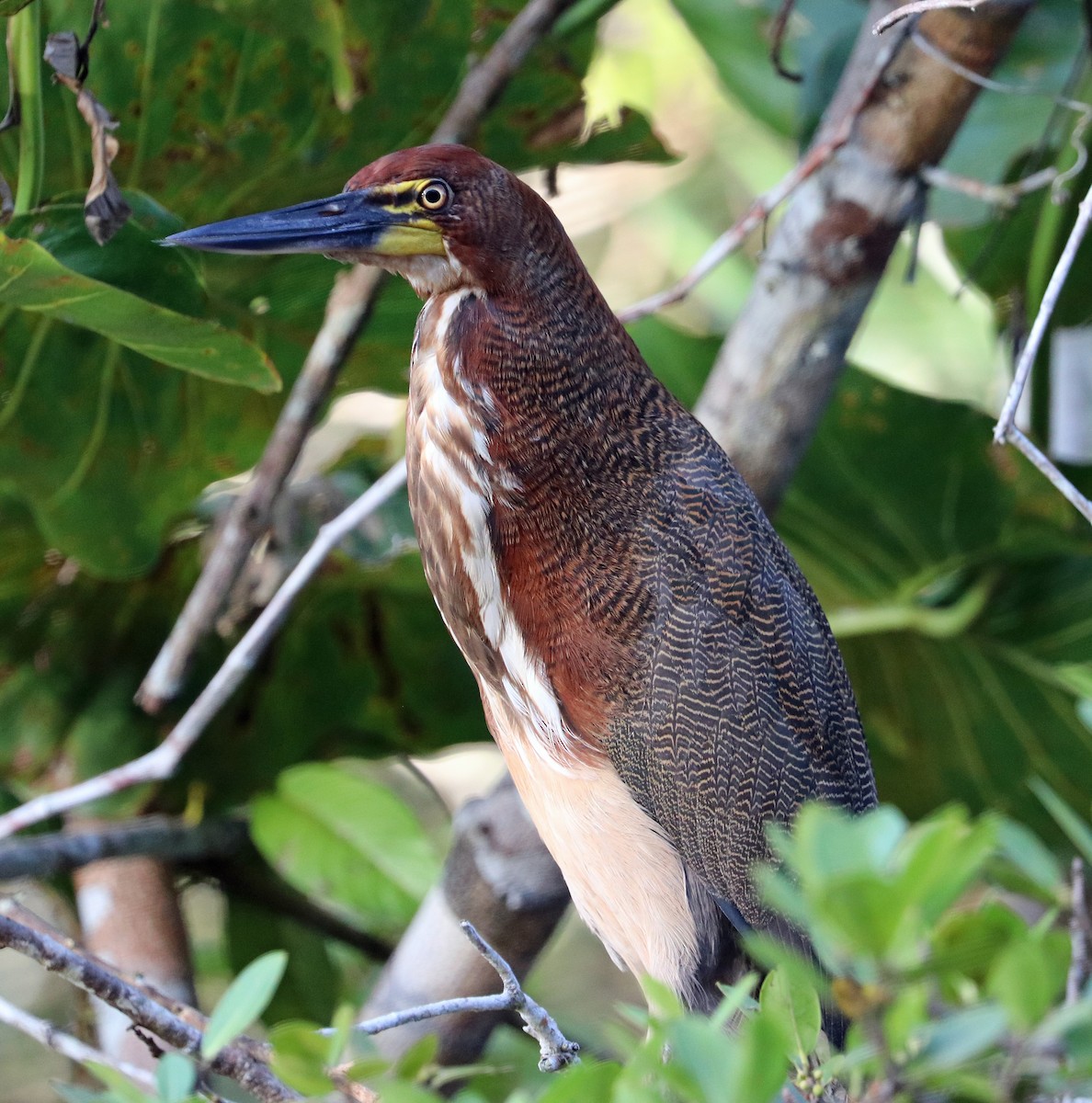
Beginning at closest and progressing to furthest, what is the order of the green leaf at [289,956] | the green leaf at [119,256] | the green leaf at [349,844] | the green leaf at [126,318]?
1. the green leaf at [126,318]
2. the green leaf at [119,256]
3. the green leaf at [349,844]
4. the green leaf at [289,956]

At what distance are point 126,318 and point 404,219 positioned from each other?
0.77 feet

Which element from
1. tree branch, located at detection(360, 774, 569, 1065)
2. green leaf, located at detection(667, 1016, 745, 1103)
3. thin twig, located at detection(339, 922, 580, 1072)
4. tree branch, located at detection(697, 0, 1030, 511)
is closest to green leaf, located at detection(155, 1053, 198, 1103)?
thin twig, located at detection(339, 922, 580, 1072)

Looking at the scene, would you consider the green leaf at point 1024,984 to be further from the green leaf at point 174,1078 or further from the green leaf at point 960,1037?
the green leaf at point 174,1078

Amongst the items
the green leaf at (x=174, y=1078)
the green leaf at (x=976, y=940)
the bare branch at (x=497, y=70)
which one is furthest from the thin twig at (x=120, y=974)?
the bare branch at (x=497, y=70)

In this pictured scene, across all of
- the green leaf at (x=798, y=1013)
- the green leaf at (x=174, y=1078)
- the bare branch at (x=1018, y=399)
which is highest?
the bare branch at (x=1018, y=399)

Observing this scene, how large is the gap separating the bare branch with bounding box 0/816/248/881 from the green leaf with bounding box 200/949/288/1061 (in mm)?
953

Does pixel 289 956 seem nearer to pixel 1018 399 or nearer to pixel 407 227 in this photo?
pixel 407 227

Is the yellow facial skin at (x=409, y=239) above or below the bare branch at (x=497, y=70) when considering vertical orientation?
below

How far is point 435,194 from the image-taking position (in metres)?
0.99

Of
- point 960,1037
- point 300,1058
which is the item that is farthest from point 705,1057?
point 300,1058

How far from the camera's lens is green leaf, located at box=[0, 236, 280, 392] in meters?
0.96

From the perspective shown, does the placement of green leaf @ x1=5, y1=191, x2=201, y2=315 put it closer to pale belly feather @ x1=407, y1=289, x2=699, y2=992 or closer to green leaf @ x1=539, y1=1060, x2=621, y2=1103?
pale belly feather @ x1=407, y1=289, x2=699, y2=992

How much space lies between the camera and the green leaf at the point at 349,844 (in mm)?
1461

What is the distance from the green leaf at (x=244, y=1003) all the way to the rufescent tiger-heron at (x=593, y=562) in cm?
50
